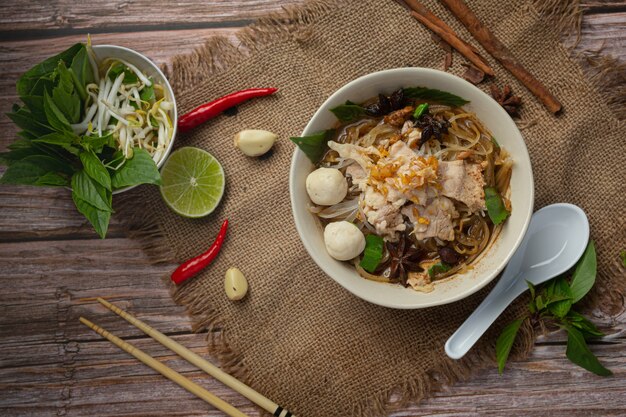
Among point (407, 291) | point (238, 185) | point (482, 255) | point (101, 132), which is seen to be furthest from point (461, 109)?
point (101, 132)

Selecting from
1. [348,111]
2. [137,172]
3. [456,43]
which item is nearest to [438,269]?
[348,111]

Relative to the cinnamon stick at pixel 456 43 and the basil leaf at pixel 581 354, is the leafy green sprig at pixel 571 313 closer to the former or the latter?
the basil leaf at pixel 581 354

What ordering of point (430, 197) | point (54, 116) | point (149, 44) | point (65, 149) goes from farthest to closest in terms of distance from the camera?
point (149, 44) → point (65, 149) → point (54, 116) → point (430, 197)

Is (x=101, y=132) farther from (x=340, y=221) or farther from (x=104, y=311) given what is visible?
(x=340, y=221)

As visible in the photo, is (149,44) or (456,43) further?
(149,44)

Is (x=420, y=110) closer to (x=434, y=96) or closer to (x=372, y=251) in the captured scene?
(x=434, y=96)

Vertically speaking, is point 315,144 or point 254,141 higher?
point 315,144

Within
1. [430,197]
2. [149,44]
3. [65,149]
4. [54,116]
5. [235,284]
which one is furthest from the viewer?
[149,44]
